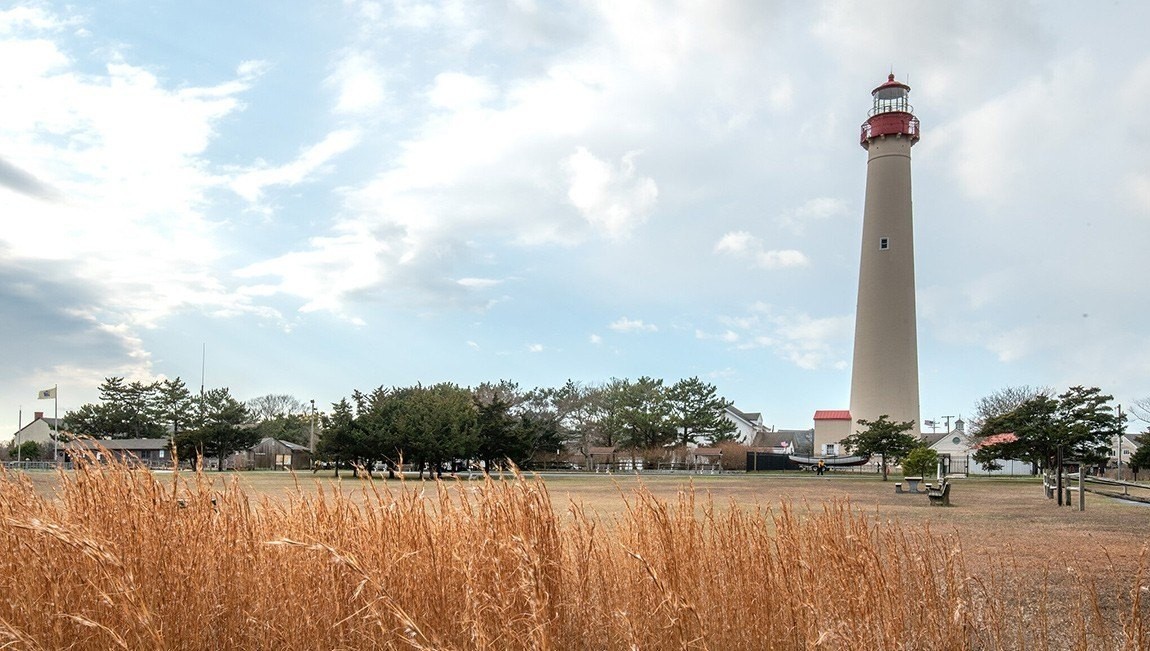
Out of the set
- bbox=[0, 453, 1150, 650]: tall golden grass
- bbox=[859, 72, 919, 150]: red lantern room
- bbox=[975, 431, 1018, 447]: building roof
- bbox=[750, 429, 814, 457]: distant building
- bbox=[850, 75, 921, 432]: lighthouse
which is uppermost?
bbox=[859, 72, 919, 150]: red lantern room

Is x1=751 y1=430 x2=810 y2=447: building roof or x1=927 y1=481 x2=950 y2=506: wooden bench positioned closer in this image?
x1=927 y1=481 x2=950 y2=506: wooden bench

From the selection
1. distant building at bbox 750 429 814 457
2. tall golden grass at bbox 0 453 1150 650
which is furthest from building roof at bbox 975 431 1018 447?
Result: distant building at bbox 750 429 814 457

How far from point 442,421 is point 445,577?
3453 cm

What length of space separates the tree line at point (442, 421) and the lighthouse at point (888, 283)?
513 inches

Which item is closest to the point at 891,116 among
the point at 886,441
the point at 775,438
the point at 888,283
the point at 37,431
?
the point at 888,283

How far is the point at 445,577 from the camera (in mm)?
4746

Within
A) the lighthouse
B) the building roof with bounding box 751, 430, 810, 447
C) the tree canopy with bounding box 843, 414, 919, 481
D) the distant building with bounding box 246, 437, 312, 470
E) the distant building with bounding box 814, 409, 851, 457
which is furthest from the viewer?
the building roof with bounding box 751, 430, 810, 447

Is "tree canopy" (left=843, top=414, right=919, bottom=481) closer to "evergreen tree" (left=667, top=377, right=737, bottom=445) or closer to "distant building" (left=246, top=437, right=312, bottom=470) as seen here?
"evergreen tree" (left=667, top=377, right=737, bottom=445)

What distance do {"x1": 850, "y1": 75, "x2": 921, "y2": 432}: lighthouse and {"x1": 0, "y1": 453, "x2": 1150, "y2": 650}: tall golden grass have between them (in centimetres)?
4332

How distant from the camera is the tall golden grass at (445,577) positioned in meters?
4.61

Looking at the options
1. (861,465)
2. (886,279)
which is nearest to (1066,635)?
(886,279)

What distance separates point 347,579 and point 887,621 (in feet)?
10.2

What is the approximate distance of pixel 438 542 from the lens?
490 centimetres

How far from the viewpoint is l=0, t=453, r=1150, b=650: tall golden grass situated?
461cm
